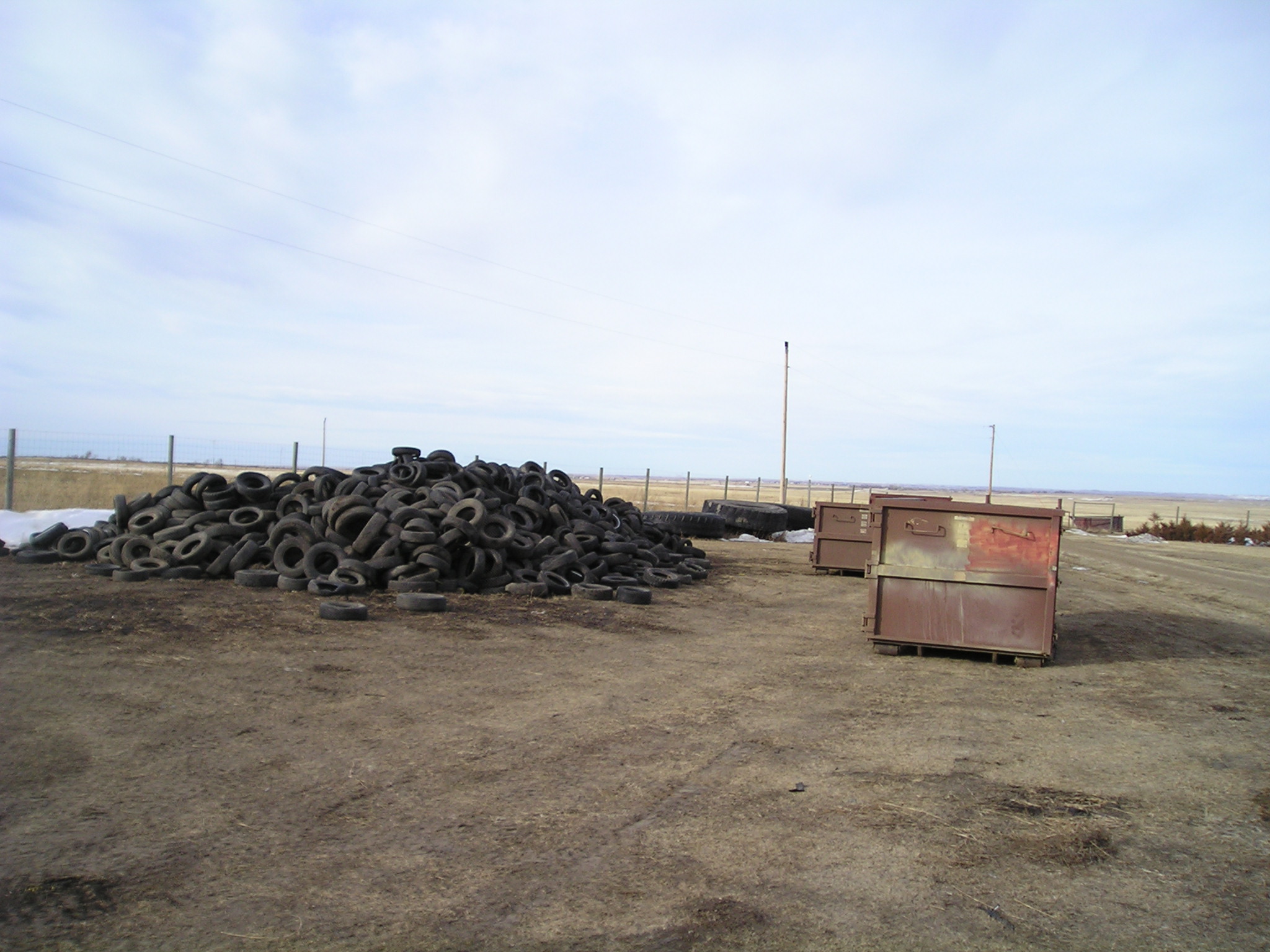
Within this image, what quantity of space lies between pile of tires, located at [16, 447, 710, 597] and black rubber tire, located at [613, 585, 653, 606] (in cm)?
43

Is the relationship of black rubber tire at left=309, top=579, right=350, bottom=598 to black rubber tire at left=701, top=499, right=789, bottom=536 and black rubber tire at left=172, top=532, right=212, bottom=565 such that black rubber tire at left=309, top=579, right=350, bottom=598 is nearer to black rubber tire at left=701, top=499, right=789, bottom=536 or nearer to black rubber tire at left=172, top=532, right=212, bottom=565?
black rubber tire at left=172, top=532, right=212, bottom=565

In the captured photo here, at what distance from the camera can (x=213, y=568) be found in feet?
35.8

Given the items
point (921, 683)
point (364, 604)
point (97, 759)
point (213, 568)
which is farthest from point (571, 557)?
point (97, 759)

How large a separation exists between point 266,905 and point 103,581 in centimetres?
880

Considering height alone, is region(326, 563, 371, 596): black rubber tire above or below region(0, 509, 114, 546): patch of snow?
below

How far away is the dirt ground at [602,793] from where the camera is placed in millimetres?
3184

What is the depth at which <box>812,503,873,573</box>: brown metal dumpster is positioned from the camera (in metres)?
15.5

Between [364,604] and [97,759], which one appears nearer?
[97,759]

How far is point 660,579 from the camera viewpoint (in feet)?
40.5

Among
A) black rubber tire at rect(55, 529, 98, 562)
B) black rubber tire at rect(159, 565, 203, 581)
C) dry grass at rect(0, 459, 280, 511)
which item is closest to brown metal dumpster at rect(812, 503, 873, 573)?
black rubber tire at rect(159, 565, 203, 581)

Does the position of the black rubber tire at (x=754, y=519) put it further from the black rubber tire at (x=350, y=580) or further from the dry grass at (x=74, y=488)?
the black rubber tire at (x=350, y=580)

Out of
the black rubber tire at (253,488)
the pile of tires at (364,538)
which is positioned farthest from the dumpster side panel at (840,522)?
the black rubber tire at (253,488)

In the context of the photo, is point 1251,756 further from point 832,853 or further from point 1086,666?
point 832,853

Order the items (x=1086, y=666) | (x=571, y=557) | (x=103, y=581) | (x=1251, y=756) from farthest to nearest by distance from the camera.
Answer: (x=571, y=557) < (x=103, y=581) < (x=1086, y=666) < (x=1251, y=756)
